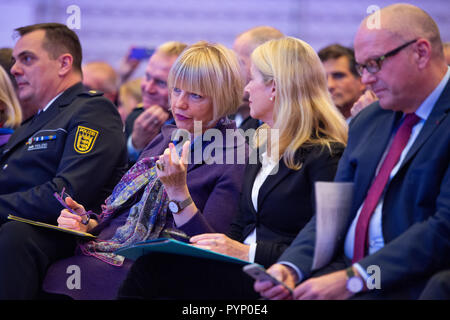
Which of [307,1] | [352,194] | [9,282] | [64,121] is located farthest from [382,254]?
[307,1]

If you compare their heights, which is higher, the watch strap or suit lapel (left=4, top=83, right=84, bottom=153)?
suit lapel (left=4, top=83, right=84, bottom=153)

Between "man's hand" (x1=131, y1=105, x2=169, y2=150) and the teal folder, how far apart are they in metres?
1.51

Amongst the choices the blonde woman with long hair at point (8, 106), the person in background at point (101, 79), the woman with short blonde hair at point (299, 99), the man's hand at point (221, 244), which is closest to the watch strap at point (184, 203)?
the man's hand at point (221, 244)

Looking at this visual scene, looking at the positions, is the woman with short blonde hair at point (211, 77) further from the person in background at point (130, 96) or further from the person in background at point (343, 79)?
the person in background at point (130, 96)

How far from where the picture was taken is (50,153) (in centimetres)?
257

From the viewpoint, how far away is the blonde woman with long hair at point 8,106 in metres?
3.16

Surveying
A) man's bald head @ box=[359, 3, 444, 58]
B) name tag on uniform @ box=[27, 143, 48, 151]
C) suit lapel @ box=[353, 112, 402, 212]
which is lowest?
name tag on uniform @ box=[27, 143, 48, 151]

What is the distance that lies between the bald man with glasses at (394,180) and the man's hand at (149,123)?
1.63 metres

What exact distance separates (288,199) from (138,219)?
1.98 feet

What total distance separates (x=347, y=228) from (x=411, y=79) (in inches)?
19.7

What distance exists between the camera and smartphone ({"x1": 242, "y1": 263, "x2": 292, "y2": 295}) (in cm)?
152

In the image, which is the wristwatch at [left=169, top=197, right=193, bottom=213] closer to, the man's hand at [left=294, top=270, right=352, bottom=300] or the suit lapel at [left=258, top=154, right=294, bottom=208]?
the suit lapel at [left=258, top=154, right=294, bottom=208]

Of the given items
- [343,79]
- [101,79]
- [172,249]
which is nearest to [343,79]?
[343,79]

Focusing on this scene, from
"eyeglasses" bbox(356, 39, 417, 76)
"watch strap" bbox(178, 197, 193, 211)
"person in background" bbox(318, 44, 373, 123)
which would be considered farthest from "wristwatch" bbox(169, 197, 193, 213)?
"person in background" bbox(318, 44, 373, 123)
